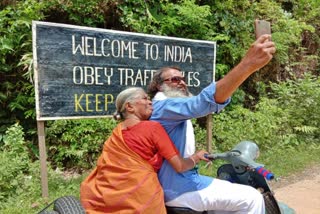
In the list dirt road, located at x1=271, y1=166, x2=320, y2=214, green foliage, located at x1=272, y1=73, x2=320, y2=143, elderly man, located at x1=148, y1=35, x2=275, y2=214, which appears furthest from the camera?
green foliage, located at x1=272, y1=73, x2=320, y2=143

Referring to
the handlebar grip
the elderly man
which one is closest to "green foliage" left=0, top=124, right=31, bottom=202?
the elderly man

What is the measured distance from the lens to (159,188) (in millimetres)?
1893

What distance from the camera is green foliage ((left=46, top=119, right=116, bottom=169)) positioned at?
18.0 feet

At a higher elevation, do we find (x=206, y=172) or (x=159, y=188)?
(x=159, y=188)

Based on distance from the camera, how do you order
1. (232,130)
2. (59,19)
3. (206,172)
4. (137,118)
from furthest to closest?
1. (232,130)
2. (59,19)
3. (206,172)
4. (137,118)

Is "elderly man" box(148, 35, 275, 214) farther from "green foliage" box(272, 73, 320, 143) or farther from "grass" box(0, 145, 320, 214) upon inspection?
"green foliage" box(272, 73, 320, 143)

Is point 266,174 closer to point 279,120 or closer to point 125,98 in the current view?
point 125,98

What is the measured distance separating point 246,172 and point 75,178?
3.32 m

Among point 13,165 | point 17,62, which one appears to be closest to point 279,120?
point 17,62

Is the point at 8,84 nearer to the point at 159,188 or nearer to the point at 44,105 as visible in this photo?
the point at 44,105

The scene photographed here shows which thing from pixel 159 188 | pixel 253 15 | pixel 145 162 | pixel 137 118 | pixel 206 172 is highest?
pixel 253 15

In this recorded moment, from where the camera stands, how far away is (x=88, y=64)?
4066 millimetres

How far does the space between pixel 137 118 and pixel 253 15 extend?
6865 mm

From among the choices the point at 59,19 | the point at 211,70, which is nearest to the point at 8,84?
the point at 59,19
